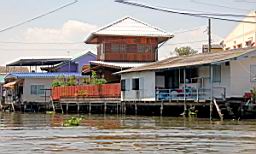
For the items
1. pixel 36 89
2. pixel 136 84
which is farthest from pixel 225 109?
pixel 36 89

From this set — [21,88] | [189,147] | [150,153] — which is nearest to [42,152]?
[150,153]

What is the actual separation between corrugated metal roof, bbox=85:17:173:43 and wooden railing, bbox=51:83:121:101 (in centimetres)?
579

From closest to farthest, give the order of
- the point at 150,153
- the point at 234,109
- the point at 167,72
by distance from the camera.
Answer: the point at 150,153 → the point at 234,109 → the point at 167,72

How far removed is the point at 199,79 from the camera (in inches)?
1624

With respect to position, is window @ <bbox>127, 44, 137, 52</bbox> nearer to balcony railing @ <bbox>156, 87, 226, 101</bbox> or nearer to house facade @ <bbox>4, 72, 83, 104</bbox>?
house facade @ <bbox>4, 72, 83, 104</bbox>

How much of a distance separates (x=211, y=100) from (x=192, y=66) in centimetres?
321

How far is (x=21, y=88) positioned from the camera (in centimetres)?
6969

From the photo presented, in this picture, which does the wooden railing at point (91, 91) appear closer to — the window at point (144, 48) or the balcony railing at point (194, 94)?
the window at point (144, 48)

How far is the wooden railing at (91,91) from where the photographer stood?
165 ft

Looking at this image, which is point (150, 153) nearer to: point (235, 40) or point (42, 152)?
point (42, 152)

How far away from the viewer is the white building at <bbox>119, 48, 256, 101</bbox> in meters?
37.1

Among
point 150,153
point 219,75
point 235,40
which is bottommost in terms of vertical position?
point 150,153

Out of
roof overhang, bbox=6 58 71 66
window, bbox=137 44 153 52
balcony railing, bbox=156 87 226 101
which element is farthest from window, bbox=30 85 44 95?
balcony railing, bbox=156 87 226 101

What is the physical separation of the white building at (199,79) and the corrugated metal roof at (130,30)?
11.5 meters
